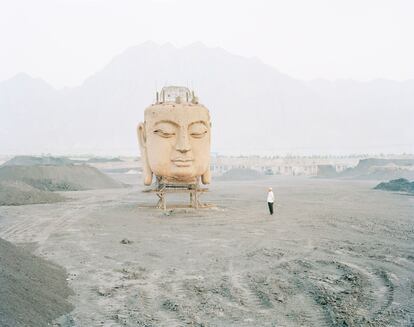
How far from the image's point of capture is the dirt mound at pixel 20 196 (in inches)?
804

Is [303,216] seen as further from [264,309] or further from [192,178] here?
[264,309]

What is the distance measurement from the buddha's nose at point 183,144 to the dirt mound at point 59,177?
15.3 meters

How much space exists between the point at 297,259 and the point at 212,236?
3.25 metres

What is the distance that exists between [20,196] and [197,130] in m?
10.5

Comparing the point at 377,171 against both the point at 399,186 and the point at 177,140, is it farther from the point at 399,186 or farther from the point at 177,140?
the point at 177,140

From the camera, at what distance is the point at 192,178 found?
1562 centimetres

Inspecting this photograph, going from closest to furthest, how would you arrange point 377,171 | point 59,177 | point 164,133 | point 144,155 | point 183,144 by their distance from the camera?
point 183,144 < point 164,133 < point 144,155 < point 59,177 < point 377,171

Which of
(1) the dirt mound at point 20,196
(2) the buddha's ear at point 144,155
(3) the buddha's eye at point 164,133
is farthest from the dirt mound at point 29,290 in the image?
(1) the dirt mound at point 20,196

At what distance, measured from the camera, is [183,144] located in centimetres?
1480

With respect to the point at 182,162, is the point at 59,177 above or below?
below

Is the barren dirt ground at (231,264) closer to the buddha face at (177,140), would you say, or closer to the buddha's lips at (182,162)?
the buddha face at (177,140)

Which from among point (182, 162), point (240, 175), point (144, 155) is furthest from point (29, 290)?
point (240, 175)

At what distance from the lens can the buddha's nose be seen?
48.5ft

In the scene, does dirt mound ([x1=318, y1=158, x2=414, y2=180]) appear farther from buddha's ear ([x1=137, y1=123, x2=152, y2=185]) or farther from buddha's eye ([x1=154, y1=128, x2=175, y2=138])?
buddha's eye ([x1=154, y1=128, x2=175, y2=138])
